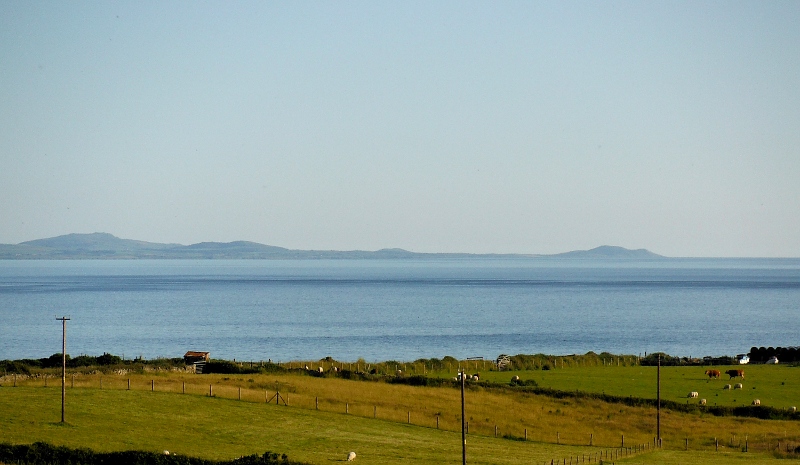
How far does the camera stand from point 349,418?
183 ft

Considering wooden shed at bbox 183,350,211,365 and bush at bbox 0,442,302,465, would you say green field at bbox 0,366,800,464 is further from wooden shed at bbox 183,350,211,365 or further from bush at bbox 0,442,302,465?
wooden shed at bbox 183,350,211,365

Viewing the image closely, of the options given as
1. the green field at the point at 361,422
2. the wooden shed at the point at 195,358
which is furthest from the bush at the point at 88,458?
the wooden shed at the point at 195,358

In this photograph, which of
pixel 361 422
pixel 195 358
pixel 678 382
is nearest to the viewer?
pixel 361 422

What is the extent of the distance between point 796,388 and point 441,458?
136ft

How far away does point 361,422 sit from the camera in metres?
54.8

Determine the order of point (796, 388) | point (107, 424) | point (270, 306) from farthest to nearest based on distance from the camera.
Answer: point (270, 306) → point (796, 388) → point (107, 424)

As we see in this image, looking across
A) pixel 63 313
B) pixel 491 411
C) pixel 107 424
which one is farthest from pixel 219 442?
pixel 63 313

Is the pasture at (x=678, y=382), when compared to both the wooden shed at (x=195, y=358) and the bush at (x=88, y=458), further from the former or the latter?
the bush at (x=88, y=458)

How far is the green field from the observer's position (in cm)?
4531

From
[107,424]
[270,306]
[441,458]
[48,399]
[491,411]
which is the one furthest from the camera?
[270,306]

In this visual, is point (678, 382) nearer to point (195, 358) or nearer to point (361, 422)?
point (361, 422)

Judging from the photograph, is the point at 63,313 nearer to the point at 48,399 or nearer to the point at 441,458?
the point at 48,399

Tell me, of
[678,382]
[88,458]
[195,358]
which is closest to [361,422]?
[88,458]

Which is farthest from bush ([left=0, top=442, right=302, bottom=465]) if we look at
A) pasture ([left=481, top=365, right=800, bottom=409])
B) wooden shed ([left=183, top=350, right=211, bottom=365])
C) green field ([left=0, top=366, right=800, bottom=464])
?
wooden shed ([left=183, top=350, right=211, bottom=365])
